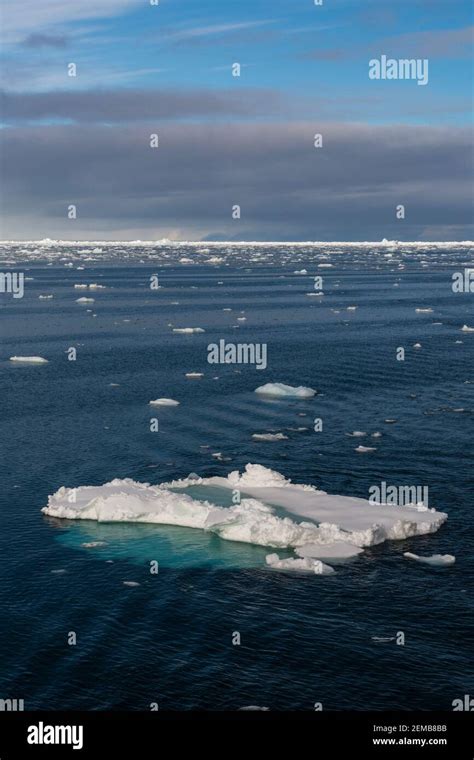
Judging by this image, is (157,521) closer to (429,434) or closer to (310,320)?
(429,434)

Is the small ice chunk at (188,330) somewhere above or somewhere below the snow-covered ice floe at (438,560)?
above

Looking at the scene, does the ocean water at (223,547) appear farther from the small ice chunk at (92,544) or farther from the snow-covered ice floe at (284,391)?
the snow-covered ice floe at (284,391)

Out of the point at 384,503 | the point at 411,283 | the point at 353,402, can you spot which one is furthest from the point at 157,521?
the point at 411,283

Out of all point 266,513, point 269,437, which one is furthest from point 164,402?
point 266,513

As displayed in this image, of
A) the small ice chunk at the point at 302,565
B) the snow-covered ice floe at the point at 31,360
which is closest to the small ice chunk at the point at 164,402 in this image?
the snow-covered ice floe at the point at 31,360

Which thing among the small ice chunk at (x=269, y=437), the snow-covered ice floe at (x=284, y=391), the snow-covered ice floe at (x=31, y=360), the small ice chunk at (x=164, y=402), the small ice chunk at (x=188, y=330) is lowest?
the small ice chunk at (x=269, y=437)
